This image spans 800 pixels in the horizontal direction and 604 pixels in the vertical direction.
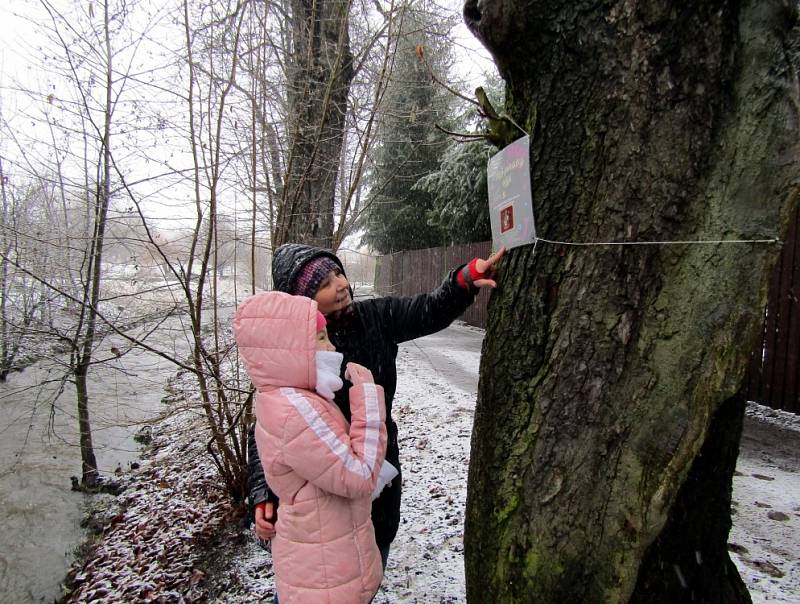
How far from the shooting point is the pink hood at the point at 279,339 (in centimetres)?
130

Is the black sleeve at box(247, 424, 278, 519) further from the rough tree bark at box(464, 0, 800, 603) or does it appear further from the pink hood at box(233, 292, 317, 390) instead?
the rough tree bark at box(464, 0, 800, 603)

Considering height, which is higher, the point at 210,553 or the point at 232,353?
the point at 232,353

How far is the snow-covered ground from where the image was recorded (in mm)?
2438

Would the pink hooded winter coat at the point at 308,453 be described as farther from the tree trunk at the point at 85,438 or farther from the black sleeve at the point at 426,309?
the tree trunk at the point at 85,438

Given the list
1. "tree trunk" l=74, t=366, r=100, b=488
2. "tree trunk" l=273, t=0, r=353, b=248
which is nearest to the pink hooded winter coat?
"tree trunk" l=273, t=0, r=353, b=248

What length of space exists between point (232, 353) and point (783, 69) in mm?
3443

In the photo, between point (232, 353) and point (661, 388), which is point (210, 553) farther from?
point (661, 388)

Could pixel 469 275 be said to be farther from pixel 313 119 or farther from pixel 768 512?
pixel 313 119

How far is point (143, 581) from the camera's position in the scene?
2.98 metres

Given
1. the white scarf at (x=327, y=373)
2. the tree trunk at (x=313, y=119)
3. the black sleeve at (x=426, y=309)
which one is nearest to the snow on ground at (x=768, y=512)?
the black sleeve at (x=426, y=309)

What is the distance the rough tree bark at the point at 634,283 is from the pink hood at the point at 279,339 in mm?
606

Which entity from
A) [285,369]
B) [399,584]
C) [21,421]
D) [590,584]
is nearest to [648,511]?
[590,584]

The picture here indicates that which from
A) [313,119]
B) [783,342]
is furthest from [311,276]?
[783,342]

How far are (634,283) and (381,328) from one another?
888mm
